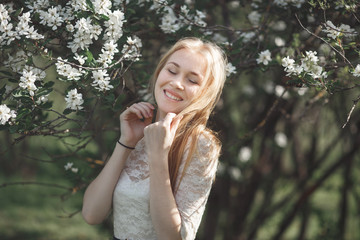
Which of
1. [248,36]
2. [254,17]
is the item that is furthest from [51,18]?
[254,17]

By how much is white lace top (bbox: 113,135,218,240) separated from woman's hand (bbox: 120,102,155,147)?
0.07 meters

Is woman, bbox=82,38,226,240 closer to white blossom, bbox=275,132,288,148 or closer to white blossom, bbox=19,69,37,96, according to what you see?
white blossom, bbox=19,69,37,96

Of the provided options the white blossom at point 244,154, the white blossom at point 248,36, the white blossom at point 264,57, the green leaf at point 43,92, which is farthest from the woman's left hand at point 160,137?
the white blossom at point 244,154

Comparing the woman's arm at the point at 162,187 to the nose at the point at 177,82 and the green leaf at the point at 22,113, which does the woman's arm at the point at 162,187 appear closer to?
the nose at the point at 177,82

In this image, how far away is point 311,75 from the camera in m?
2.15

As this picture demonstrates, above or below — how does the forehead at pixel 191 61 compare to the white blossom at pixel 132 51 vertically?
above

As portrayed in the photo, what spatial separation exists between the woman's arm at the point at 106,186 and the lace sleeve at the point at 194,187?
0.40 meters

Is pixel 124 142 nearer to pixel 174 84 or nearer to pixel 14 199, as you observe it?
pixel 174 84

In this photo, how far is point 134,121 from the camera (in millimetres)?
2293

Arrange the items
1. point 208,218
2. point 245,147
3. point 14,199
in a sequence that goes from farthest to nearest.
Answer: point 14,199, point 208,218, point 245,147

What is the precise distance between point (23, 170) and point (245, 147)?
6.66 m

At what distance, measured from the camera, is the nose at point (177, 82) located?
2020 mm

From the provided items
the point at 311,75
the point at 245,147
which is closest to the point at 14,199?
the point at 245,147

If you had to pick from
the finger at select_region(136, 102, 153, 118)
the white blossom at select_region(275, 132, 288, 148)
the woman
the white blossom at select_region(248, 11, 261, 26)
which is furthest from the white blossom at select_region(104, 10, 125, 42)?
the white blossom at select_region(275, 132, 288, 148)
